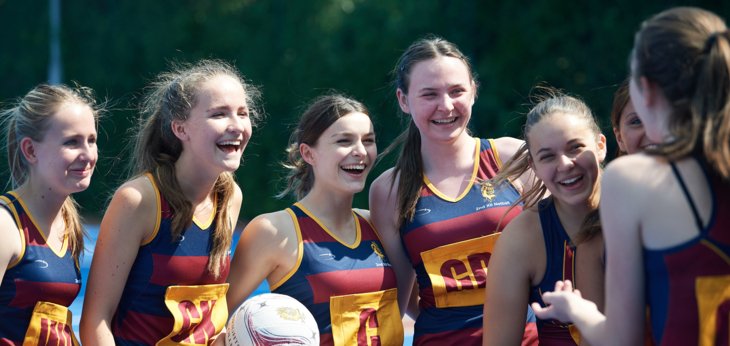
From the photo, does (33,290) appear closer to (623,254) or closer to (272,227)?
(272,227)

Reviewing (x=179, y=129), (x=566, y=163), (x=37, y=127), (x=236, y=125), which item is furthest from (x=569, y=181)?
(x=37, y=127)

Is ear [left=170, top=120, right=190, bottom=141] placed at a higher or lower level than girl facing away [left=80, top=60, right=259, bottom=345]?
higher

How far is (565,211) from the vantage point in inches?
132

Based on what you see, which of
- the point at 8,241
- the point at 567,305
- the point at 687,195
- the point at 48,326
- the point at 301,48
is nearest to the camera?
the point at 687,195

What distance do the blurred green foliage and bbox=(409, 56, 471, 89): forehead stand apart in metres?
4.46

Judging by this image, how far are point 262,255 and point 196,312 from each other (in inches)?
13.8

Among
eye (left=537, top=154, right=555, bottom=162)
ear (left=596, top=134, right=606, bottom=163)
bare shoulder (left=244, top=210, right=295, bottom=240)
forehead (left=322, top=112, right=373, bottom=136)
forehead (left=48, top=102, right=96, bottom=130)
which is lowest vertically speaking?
bare shoulder (left=244, top=210, right=295, bottom=240)

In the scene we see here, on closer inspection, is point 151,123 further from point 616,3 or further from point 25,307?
point 616,3

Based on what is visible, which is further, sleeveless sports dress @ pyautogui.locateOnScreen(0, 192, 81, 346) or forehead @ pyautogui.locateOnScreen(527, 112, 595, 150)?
forehead @ pyautogui.locateOnScreen(527, 112, 595, 150)

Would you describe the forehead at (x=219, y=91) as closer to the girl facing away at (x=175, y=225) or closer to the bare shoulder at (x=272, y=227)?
the girl facing away at (x=175, y=225)

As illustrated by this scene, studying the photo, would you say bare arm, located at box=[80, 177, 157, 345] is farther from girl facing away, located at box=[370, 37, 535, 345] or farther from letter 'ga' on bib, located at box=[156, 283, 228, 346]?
girl facing away, located at box=[370, 37, 535, 345]

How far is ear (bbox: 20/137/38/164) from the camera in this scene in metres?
3.43

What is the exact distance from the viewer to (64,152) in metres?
3.41

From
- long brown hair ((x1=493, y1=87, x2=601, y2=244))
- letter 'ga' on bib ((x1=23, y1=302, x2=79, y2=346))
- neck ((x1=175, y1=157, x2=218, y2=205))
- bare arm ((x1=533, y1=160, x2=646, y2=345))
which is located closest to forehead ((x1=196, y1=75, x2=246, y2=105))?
neck ((x1=175, y1=157, x2=218, y2=205))
